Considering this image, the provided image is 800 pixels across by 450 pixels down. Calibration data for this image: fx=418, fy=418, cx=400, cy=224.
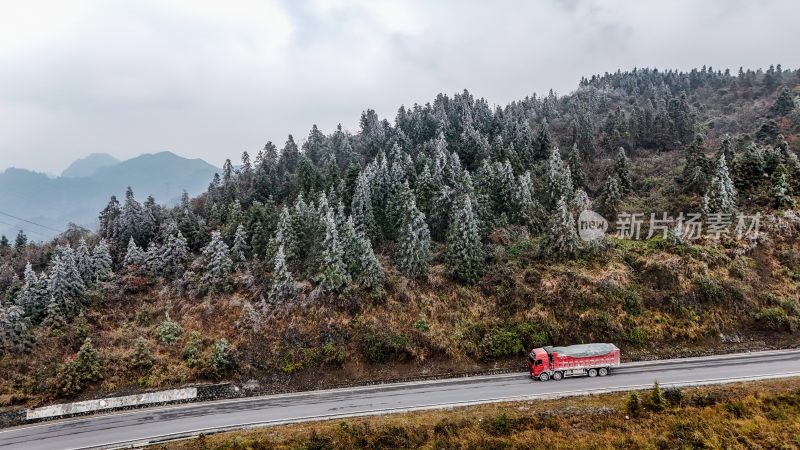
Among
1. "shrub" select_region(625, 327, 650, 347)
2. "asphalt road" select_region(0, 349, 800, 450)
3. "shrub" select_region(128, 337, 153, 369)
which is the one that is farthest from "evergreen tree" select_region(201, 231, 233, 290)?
"shrub" select_region(625, 327, 650, 347)

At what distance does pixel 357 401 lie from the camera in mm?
30719

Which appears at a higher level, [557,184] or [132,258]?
[557,184]

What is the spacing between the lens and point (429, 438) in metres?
23.9

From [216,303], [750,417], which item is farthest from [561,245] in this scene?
[216,303]

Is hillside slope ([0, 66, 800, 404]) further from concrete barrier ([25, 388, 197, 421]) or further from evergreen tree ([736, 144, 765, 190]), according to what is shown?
concrete barrier ([25, 388, 197, 421])

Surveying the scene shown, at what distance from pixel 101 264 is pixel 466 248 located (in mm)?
38576

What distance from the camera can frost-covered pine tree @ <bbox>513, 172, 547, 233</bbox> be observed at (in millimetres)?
48156

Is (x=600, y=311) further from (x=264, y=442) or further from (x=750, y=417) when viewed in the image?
(x=264, y=442)

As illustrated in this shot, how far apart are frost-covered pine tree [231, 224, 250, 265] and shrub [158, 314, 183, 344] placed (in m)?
9.41

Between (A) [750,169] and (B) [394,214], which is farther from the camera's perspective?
(B) [394,214]

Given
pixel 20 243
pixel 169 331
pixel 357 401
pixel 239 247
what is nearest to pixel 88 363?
pixel 169 331

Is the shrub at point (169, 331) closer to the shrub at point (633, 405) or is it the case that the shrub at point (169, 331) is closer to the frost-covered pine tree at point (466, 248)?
the frost-covered pine tree at point (466, 248)

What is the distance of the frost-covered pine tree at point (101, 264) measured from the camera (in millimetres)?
43844

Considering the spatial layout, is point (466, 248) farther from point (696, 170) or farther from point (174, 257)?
point (174, 257)
